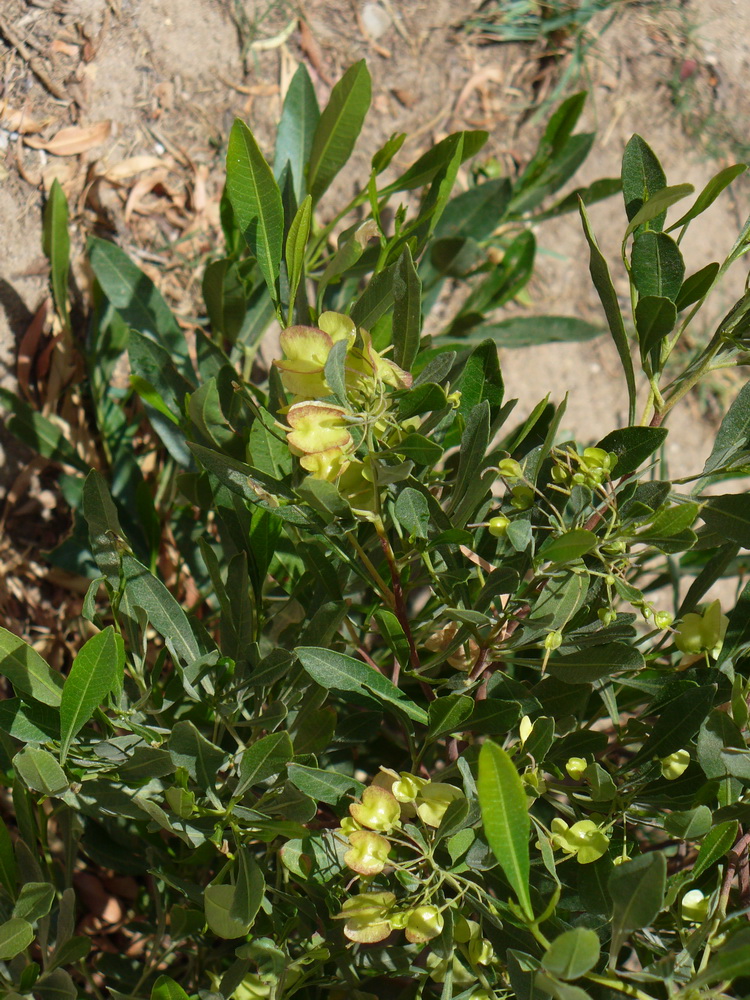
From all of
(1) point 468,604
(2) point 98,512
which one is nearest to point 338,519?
(1) point 468,604

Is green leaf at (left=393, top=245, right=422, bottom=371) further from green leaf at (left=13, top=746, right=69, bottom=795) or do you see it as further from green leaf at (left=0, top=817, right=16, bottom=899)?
green leaf at (left=0, top=817, right=16, bottom=899)

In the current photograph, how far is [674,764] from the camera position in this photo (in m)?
0.95

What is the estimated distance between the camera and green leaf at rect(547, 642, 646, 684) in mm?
862

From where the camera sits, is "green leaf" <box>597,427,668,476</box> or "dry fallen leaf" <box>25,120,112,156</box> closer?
"green leaf" <box>597,427,668,476</box>

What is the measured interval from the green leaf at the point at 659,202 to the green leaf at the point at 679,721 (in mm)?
485

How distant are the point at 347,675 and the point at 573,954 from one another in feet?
1.17

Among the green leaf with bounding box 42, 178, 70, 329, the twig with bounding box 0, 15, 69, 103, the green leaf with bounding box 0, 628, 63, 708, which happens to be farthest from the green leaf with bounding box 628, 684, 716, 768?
the twig with bounding box 0, 15, 69, 103

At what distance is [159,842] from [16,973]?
0.26 metres

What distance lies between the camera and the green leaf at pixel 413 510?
0.91m

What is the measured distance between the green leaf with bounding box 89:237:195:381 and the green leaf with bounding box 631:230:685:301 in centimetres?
75

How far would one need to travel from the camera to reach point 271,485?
888 millimetres

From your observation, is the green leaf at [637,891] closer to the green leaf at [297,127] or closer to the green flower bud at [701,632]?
the green flower bud at [701,632]

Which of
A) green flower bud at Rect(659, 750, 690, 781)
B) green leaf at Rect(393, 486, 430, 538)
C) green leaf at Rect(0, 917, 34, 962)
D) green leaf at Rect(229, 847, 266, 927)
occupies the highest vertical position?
green leaf at Rect(393, 486, 430, 538)

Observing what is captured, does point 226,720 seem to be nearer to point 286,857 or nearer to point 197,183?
point 286,857
